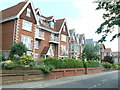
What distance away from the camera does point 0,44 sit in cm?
2695

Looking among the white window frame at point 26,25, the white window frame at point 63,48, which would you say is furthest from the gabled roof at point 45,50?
the white window frame at point 26,25

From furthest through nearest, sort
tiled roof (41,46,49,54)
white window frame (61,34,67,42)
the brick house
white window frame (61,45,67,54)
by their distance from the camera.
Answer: white window frame (61,34,67,42), white window frame (61,45,67,54), tiled roof (41,46,49,54), the brick house

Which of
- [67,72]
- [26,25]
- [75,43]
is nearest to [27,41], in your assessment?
[26,25]

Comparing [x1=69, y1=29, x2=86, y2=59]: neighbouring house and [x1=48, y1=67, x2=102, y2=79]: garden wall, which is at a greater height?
[x1=69, y1=29, x2=86, y2=59]: neighbouring house

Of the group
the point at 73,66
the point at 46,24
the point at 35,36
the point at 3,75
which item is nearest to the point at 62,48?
the point at 46,24

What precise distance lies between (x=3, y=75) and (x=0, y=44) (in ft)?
49.2

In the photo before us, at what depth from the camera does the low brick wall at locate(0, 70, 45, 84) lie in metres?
13.4

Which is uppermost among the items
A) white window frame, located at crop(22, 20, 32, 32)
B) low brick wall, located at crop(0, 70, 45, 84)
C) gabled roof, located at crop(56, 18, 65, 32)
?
gabled roof, located at crop(56, 18, 65, 32)

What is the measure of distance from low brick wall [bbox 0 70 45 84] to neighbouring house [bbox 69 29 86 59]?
100 ft

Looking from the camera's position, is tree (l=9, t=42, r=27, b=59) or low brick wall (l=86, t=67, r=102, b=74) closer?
tree (l=9, t=42, r=27, b=59)

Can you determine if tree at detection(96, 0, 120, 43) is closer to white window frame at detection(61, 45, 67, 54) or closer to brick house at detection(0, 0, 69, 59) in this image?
brick house at detection(0, 0, 69, 59)

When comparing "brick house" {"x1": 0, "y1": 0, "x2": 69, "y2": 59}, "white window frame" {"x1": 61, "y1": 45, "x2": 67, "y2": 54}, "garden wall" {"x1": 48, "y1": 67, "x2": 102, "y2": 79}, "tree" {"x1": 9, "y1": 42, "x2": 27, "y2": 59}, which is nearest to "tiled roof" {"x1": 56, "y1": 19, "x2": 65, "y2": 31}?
"brick house" {"x1": 0, "y1": 0, "x2": 69, "y2": 59}

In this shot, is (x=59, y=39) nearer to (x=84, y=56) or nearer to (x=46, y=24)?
(x=46, y=24)

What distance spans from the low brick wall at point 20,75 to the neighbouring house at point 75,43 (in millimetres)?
30605
